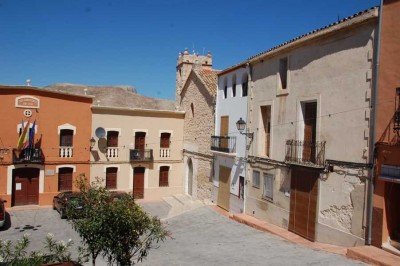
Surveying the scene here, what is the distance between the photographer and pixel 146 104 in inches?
1580

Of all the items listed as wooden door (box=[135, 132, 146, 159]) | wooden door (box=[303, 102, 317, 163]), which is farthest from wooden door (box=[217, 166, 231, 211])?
wooden door (box=[135, 132, 146, 159])

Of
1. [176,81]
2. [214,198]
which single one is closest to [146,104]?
[176,81]

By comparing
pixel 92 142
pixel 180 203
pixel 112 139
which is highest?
pixel 112 139

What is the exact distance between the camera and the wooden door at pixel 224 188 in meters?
19.9

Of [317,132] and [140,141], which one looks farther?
[140,141]

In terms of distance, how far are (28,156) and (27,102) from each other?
3376 millimetres

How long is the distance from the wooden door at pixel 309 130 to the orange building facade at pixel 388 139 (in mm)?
3094

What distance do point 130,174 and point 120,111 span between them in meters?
4.57

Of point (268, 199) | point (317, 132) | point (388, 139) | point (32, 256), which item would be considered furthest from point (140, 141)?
point (388, 139)

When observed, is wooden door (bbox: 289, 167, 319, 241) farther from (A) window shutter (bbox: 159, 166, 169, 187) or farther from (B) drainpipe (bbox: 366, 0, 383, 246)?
(A) window shutter (bbox: 159, 166, 169, 187)

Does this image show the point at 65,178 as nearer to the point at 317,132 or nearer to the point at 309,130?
the point at 309,130

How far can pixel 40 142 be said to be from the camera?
926 inches

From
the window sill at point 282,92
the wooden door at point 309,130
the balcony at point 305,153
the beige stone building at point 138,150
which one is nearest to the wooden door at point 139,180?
the beige stone building at point 138,150

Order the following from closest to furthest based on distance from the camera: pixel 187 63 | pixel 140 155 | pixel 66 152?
pixel 66 152
pixel 140 155
pixel 187 63
